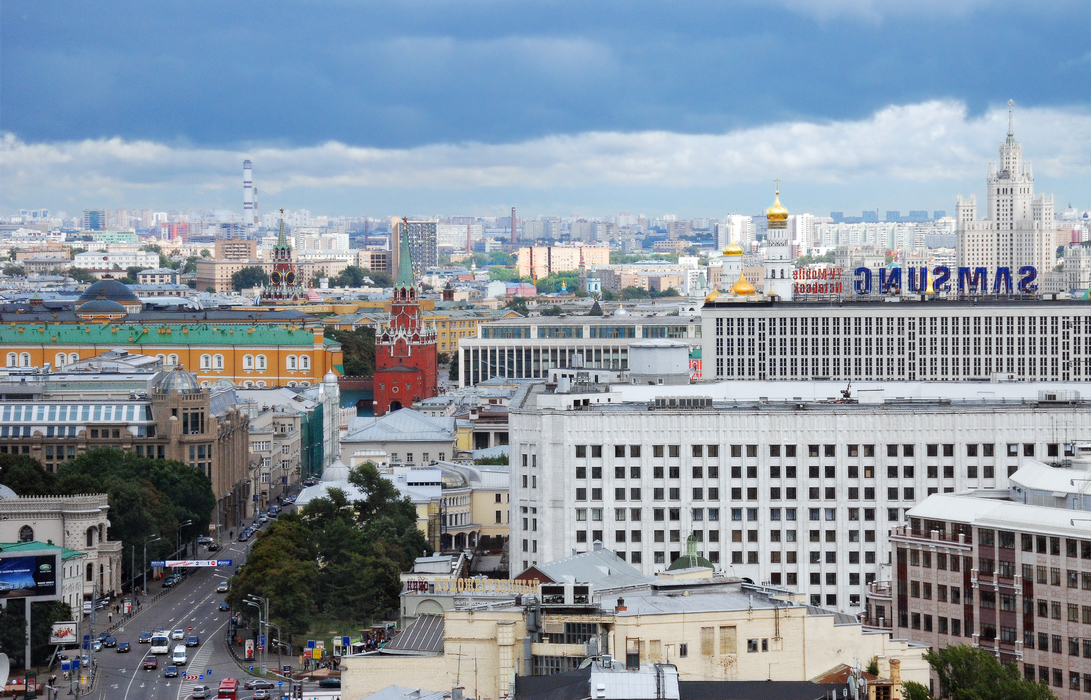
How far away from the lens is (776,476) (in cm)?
11075

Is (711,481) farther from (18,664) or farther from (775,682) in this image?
(775,682)

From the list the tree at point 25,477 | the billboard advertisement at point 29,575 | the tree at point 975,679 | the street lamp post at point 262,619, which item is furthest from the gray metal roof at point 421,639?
the tree at point 25,477

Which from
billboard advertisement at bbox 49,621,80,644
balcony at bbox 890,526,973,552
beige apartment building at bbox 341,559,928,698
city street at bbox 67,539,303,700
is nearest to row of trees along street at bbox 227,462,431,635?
city street at bbox 67,539,303,700

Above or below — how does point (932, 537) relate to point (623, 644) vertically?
above

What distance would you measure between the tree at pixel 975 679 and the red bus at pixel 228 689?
4380 centimetres

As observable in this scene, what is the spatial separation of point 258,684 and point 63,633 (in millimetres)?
15712

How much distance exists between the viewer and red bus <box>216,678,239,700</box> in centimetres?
9988

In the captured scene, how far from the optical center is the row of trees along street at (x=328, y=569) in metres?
116

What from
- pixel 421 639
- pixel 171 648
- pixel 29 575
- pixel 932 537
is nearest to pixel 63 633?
pixel 29 575

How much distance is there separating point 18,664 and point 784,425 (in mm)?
45703

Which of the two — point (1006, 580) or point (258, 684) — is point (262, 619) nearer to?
point (258, 684)

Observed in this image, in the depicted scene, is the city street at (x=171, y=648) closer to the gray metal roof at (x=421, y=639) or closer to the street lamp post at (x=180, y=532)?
the street lamp post at (x=180, y=532)

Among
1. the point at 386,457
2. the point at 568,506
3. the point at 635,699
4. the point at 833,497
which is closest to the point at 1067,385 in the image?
the point at 833,497

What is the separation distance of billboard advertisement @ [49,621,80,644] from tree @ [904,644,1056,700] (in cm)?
6179
